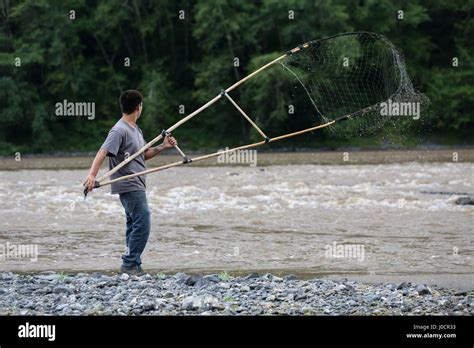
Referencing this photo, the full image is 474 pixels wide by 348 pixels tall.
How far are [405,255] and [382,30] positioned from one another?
1750 inches

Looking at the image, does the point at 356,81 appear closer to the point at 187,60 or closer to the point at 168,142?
the point at 168,142

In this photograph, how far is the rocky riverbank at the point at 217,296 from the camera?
381 inches

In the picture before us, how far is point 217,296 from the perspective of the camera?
34.6ft

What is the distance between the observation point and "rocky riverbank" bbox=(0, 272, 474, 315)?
31.7ft

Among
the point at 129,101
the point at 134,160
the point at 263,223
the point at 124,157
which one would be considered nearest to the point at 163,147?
the point at 134,160

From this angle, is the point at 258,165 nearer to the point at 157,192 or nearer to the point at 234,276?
the point at 157,192

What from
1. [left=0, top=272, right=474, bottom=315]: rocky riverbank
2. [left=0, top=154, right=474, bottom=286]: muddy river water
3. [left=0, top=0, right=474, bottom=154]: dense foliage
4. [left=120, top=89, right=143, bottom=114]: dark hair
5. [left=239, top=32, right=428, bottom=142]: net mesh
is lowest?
[left=0, top=272, right=474, bottom=315]: rocky riverbank

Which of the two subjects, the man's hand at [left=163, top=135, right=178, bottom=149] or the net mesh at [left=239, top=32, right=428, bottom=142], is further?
the net mesh at [left=239, top=32, right=428, bottom=142]

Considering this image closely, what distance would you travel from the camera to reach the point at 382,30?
5841cm

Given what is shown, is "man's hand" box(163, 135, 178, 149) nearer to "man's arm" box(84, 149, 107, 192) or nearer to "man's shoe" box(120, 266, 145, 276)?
"man's arm" box(84, 149, 107, 192)

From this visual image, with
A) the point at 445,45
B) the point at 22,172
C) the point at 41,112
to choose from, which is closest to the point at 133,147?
the point at 22,172

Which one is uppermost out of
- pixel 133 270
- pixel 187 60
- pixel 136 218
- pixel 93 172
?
pixel 187 60

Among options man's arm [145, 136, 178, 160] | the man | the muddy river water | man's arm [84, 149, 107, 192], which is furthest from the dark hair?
the muddy river water

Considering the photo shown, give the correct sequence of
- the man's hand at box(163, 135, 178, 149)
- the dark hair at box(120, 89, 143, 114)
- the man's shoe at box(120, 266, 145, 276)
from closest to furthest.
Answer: the man's hand at box(163, 135, 178, 149) → the dark hair at box(120, 89, 143, 114) → the man's shoe at box(120, 266, 145, 276)
